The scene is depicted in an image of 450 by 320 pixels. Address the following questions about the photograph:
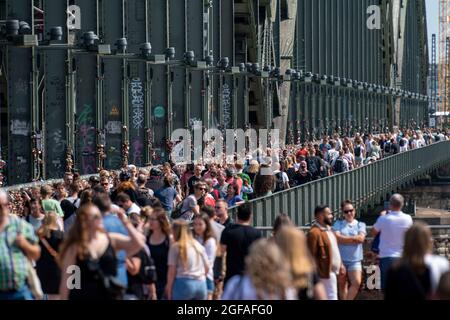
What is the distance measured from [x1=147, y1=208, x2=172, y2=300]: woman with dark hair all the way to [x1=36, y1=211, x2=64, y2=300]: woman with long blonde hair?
4.14 feet

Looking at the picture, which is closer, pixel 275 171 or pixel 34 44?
pixel 34 44

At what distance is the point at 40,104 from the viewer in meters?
35.8

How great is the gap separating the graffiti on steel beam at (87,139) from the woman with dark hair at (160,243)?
21.5 meters

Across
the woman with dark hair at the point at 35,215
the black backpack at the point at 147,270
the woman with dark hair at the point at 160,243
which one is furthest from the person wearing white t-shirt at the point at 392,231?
the black backpack at the point at 147,270

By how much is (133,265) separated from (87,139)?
23.4 metres

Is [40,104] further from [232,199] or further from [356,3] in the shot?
[356,3]

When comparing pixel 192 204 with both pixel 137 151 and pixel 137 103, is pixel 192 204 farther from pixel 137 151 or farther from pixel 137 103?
pixel 137 103

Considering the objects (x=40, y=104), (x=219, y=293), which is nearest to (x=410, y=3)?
(x=40, y=104)

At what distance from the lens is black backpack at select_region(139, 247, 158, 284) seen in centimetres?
1456

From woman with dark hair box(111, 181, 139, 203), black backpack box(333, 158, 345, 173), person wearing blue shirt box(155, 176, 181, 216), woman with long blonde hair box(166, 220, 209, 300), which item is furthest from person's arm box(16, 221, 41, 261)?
black backpack box(333, 158, 345, 173)

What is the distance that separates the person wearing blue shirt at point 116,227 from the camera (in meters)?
13.6

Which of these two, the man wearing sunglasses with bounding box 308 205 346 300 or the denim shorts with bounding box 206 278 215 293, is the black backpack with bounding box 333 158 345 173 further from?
the denim shorts with bounding box 206 278 215 293

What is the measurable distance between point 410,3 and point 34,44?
111m

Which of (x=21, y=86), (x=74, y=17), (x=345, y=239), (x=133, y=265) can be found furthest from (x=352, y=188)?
(x=133, y=265)
